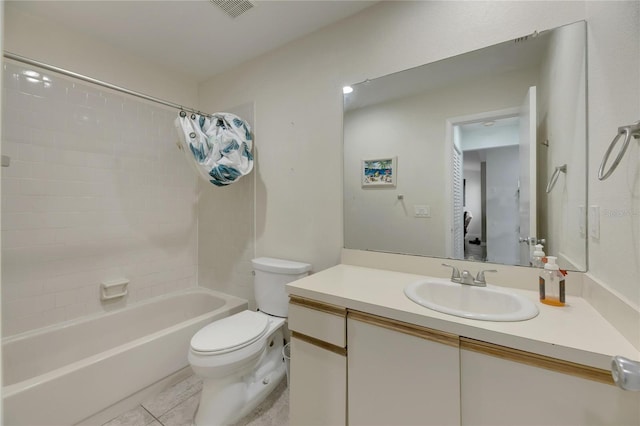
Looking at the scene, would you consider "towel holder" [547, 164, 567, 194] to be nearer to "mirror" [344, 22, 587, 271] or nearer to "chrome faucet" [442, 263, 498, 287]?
"mirror" [344, 22, 587, 271]

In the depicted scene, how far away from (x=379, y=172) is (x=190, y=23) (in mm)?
1575

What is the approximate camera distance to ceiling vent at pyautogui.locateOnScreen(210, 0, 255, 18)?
1647mm

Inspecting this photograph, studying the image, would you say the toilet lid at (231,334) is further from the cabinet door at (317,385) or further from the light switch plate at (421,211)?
the light switch plate at (421,211)

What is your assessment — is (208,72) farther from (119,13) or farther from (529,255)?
(529,255)

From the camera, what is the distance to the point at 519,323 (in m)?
0.95

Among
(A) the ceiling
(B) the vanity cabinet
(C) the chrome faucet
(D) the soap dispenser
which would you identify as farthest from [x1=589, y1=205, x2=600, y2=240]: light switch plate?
(A) the ceiling

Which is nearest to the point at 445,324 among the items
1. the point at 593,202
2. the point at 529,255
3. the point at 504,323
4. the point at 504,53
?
the point at 504,323

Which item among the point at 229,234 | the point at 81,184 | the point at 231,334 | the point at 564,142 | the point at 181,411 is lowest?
the point at 181,411

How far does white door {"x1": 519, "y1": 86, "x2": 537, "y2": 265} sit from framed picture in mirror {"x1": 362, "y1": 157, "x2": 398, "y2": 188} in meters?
0.61

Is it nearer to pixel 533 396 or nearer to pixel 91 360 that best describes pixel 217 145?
pixel 91 360

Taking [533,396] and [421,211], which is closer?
[533,396]

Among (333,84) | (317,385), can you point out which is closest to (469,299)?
(317,385)

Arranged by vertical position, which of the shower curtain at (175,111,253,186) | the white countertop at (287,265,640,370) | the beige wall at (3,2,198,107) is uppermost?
the beige wall at (3,2,198,107)

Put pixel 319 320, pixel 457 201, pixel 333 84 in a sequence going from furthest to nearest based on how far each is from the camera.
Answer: pixel 333 84, pixel 457 201, pixel 319 320
